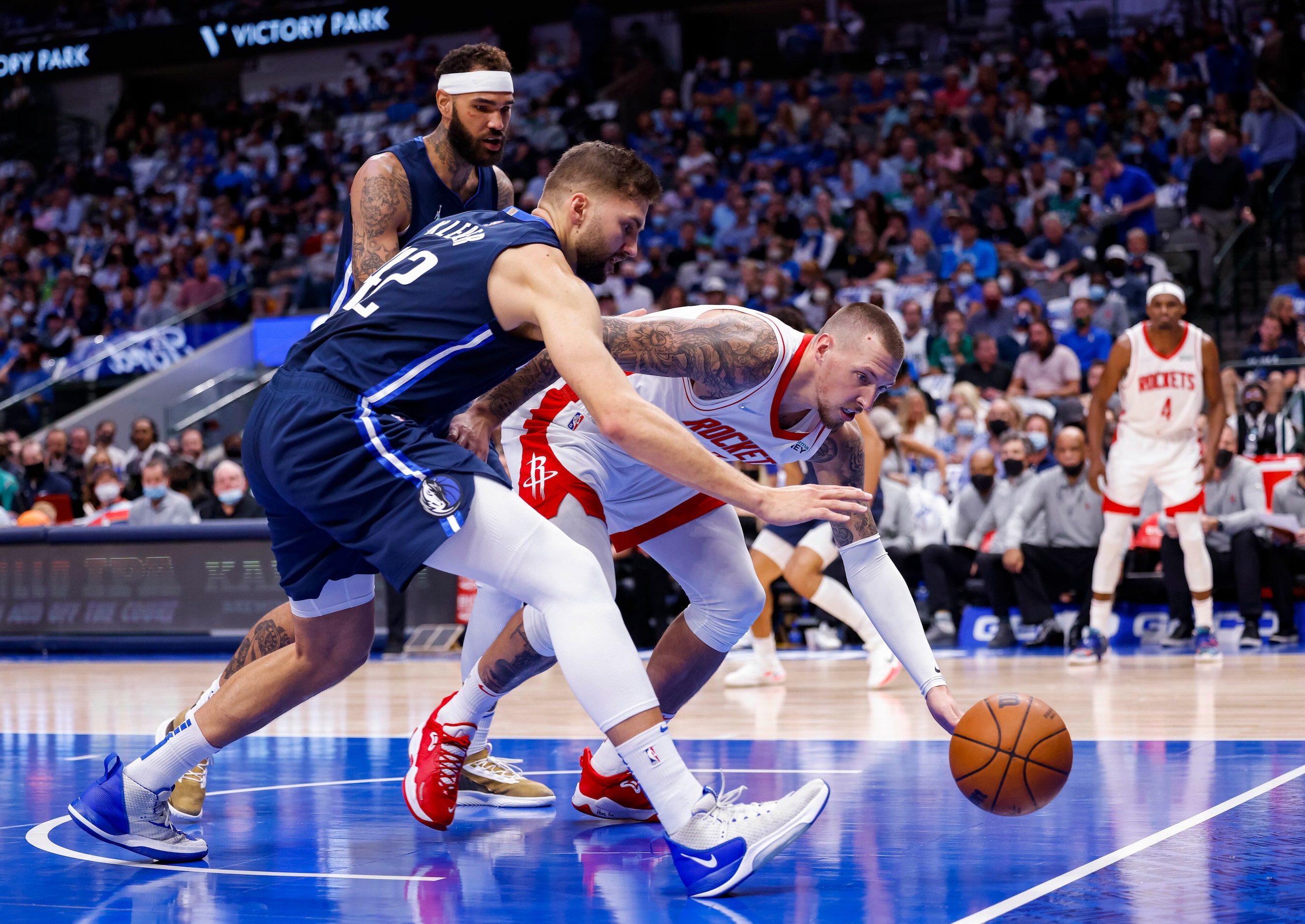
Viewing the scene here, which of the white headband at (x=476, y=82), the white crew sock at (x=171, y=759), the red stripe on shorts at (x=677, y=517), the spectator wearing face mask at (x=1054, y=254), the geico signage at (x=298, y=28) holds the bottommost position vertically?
the white crew sock at (x=171, y=759)

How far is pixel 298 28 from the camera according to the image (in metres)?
24.3

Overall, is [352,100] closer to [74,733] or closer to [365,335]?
[74,733]

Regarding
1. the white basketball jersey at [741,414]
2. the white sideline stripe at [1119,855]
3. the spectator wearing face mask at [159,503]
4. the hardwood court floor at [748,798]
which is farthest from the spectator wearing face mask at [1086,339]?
the white basketball jersey at [741,414]

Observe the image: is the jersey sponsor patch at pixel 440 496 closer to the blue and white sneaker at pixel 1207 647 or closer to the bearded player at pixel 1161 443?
the bearded player at pixel 1161 443

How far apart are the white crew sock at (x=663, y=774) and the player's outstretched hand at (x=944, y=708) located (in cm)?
91

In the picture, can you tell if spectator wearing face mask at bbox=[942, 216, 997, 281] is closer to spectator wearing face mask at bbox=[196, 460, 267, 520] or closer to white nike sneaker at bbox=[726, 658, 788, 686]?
white nike sneaker at bbox=[726, 658, 788, 686]

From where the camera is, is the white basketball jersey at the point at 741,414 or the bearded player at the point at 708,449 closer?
the bearded player at the point at 708,449

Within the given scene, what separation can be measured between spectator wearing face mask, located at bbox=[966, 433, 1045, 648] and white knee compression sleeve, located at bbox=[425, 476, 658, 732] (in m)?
7.16

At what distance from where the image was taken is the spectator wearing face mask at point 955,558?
33.8ft

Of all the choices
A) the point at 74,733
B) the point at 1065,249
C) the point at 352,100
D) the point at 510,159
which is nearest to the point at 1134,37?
the point at 1065,249

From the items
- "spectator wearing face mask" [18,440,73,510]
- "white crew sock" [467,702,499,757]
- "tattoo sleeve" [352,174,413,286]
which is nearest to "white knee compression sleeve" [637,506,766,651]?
Answer: "white crew sock" [467,702,499,757]

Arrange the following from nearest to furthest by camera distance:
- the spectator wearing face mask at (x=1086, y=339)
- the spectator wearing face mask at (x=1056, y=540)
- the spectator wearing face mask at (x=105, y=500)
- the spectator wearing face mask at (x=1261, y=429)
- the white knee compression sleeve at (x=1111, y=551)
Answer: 1. the white knee compression sleeve at (x=1111, y=551)
2. the spectator wearing face mask at (x=1056, y=540)
3. the spectator wearing face mask at (x=1261, y=429)
4. the spectator wearing face mask at (x=1086, y=339)
5. the spectator wearing face mask at (x=105, y=500)

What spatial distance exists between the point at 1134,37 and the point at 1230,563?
9789mm

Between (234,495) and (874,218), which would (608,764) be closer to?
(234,495)
